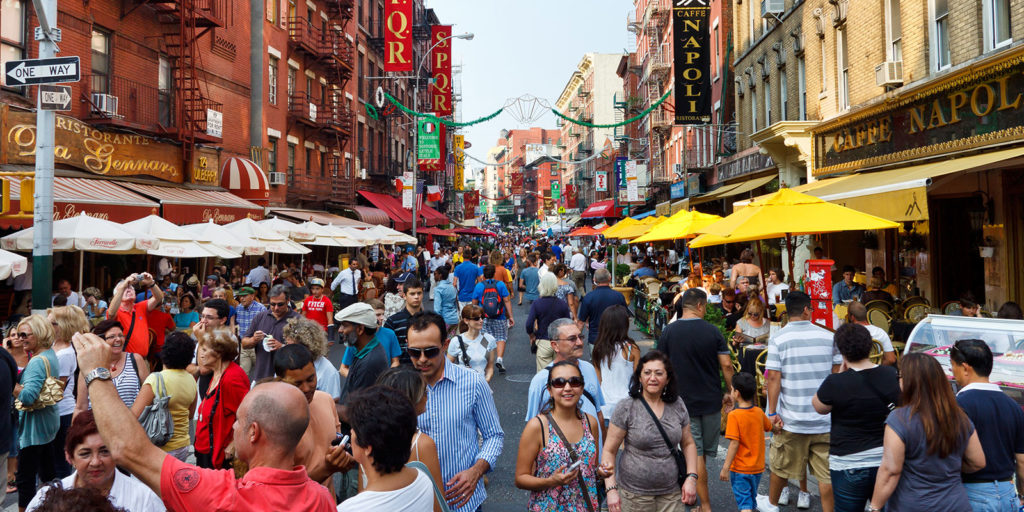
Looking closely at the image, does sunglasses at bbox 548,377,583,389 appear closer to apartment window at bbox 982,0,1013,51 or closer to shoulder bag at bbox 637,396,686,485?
shoulder bag at bbox 637,396,686,485

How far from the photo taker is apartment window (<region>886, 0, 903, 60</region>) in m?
14.8

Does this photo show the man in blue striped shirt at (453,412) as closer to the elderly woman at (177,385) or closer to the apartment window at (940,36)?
the elderly woman at (177,385)

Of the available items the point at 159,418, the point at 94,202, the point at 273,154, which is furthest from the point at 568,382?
the point at 273,154

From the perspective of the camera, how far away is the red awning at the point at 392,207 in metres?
39.1

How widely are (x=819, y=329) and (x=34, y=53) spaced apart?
16.0 metres

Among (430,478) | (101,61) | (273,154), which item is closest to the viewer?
(430,478)

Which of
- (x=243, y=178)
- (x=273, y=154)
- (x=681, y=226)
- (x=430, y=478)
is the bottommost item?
(x=430, y=478)

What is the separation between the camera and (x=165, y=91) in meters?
20.8

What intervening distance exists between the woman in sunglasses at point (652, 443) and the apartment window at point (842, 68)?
15.1 m

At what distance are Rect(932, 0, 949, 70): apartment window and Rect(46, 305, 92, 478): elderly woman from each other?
534 inches

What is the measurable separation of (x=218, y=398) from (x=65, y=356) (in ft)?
7.73

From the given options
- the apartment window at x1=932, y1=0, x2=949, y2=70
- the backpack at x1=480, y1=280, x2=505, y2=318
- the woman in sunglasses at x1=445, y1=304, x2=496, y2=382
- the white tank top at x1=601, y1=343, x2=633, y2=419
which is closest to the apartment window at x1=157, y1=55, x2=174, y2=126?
the backpack at x1=480, y1=280, x2=505, y2=318

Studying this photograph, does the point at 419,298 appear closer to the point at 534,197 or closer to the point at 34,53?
the point at 34,53

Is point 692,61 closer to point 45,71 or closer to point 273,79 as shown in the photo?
point 273,79
